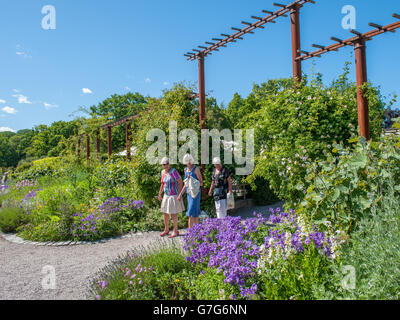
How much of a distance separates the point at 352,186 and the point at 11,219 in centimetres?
769

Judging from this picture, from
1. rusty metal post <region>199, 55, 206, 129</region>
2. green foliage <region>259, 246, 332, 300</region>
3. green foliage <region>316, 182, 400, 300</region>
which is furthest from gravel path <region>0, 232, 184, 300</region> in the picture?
rusty metal post <region>199, 55, 206, 129</region>

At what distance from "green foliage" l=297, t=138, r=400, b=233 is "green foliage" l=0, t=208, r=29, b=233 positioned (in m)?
7.05

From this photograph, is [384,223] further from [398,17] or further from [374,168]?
[398,17]

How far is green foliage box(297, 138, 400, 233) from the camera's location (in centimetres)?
293

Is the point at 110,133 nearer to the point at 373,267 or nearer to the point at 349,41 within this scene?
the point at 349,41

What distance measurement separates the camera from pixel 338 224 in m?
3.01

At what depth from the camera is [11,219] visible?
7.39 metres

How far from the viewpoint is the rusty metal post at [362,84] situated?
4418 mm

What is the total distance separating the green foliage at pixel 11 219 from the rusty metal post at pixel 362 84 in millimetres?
7665

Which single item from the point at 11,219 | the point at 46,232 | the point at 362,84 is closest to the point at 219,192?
the point at 362,84

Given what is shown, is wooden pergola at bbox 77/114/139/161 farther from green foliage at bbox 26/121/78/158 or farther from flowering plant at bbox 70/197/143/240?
green foliage at bbox 26/121/78/158
